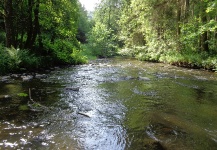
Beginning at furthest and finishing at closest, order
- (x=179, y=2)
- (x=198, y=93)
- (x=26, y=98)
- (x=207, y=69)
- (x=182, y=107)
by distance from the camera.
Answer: (x=179, y=2) → (x=207, y=69) → (x=198, y=93) → (x=26, y=98) → (x=182, y=107)

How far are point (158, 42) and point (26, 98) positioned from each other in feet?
63.5

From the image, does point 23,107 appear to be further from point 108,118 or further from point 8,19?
point 8,19

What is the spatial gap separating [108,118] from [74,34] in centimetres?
1755

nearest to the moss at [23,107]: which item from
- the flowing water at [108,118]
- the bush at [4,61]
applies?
the flowing water at [108,118]

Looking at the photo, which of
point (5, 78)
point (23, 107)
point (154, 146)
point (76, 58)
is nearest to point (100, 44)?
point (76, 58)

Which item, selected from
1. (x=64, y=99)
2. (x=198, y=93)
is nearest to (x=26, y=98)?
(x=64, y=99)

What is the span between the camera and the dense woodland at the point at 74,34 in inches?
612

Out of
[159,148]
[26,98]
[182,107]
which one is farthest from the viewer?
[26,98]

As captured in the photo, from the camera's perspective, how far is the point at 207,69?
17906 millimetres

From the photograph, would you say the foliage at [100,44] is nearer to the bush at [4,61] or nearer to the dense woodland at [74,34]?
the dense woodland at [74,34]

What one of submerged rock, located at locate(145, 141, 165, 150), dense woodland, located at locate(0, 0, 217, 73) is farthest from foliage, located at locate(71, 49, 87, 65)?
submerged rock, located at locate(145, 141, 165, 150)

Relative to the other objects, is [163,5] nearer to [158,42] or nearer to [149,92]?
[158,42]

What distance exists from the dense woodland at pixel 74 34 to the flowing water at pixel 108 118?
19.5ft

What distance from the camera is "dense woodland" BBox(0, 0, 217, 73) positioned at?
1554cm
